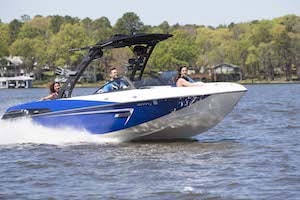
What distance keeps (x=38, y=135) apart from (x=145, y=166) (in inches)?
211

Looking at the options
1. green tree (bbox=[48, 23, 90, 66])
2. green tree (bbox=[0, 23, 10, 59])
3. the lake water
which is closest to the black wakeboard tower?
the lake water

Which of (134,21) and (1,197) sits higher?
(134,21)

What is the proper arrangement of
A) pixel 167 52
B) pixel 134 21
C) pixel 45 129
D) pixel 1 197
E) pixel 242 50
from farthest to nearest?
1. pixel 134 21
2. pixel 242 50
3. pixel 167 52
4. pixel 45 129
5. pixel 1 197

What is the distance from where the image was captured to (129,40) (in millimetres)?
18438

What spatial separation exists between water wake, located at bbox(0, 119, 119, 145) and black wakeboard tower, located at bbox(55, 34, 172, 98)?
1.00m

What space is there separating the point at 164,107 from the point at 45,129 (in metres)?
3.36

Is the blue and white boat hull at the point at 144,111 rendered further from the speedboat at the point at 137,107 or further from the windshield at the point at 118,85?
the windshield at the point at 118,85

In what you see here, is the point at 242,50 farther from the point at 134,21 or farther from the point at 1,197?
the point at 1,197

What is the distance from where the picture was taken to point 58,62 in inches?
5276

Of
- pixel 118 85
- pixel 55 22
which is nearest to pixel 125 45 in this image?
pixel 118 85

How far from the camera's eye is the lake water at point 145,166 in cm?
1173

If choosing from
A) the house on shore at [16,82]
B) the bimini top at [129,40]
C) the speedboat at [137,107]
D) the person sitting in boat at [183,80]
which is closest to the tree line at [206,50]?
the house on shore at [16,82]

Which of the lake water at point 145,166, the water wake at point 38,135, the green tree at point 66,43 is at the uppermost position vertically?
the green tree at point 66,43

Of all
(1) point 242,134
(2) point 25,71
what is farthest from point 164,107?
(2) point 25,71
